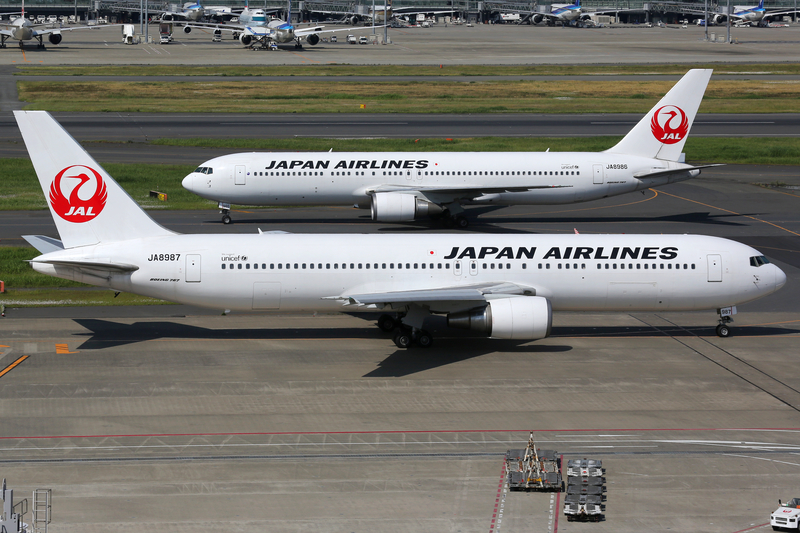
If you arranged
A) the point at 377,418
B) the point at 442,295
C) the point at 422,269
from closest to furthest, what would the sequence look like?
the point at 377,418, the point at 442,295, the point at 422,269

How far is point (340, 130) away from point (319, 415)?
66120 mm

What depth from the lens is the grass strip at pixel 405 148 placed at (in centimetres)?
7094

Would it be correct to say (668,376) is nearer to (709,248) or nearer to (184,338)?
(709,248)

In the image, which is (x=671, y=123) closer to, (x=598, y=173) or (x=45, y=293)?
(x=598, y=173)

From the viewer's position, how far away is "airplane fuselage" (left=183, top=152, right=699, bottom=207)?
190ft

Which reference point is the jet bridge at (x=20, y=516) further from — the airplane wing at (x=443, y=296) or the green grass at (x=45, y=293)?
the green grass at (x=45, y=293)

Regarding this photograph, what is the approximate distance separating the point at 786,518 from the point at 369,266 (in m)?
19.1

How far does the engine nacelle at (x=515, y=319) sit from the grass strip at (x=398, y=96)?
Result: 2887 inches

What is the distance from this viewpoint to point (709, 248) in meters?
37.9

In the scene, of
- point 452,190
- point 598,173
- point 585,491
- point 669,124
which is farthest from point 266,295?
point 669,124

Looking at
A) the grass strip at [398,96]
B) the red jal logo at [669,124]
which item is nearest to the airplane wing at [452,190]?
the red jal logo at [669,124]

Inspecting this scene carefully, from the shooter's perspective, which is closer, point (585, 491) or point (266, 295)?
point (585, 491)

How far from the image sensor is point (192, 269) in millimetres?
35938

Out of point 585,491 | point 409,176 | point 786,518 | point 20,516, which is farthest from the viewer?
point 409,176
